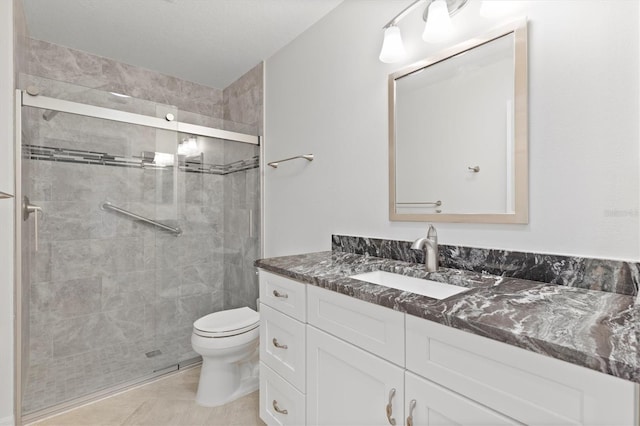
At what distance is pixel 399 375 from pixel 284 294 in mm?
613

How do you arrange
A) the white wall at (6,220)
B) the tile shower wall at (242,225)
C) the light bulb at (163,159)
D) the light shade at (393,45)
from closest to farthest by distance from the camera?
the light shade at (393,45) → the white wall at (6,220) → the light bulb at (163,159) → the tile shower wall at (242,225)

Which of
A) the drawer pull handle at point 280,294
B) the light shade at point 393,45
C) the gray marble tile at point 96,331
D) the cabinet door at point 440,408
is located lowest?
the gray marble tile at point 96,331

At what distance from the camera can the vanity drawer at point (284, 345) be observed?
1282 millimetres

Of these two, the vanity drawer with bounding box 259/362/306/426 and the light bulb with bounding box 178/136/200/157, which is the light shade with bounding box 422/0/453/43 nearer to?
the vanity drawer with bounding box 259/362/306/426

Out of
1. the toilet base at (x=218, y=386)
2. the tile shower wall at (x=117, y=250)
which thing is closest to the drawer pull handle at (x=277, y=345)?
the toilet base at (x=218, y=386)

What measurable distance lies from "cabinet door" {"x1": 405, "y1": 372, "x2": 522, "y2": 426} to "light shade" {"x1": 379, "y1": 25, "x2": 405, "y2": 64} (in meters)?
1.34

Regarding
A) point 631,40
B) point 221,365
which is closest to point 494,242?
point 631,40

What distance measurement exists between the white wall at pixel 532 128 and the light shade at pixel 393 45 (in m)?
0.07

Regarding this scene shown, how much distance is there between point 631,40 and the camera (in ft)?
3.11

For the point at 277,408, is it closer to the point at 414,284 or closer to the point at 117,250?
the point at 414,284

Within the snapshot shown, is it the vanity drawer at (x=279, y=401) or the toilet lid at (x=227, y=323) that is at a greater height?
the toilet lid at (x=227, y=323)

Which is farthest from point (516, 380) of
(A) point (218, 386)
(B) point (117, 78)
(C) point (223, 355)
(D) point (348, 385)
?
(B) point (117, 78)

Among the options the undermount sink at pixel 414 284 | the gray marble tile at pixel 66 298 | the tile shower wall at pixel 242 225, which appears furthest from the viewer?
the tile shower wall at pixel 242 225

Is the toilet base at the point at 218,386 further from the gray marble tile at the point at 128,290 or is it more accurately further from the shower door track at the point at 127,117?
the shower door track at the point at 127,117
